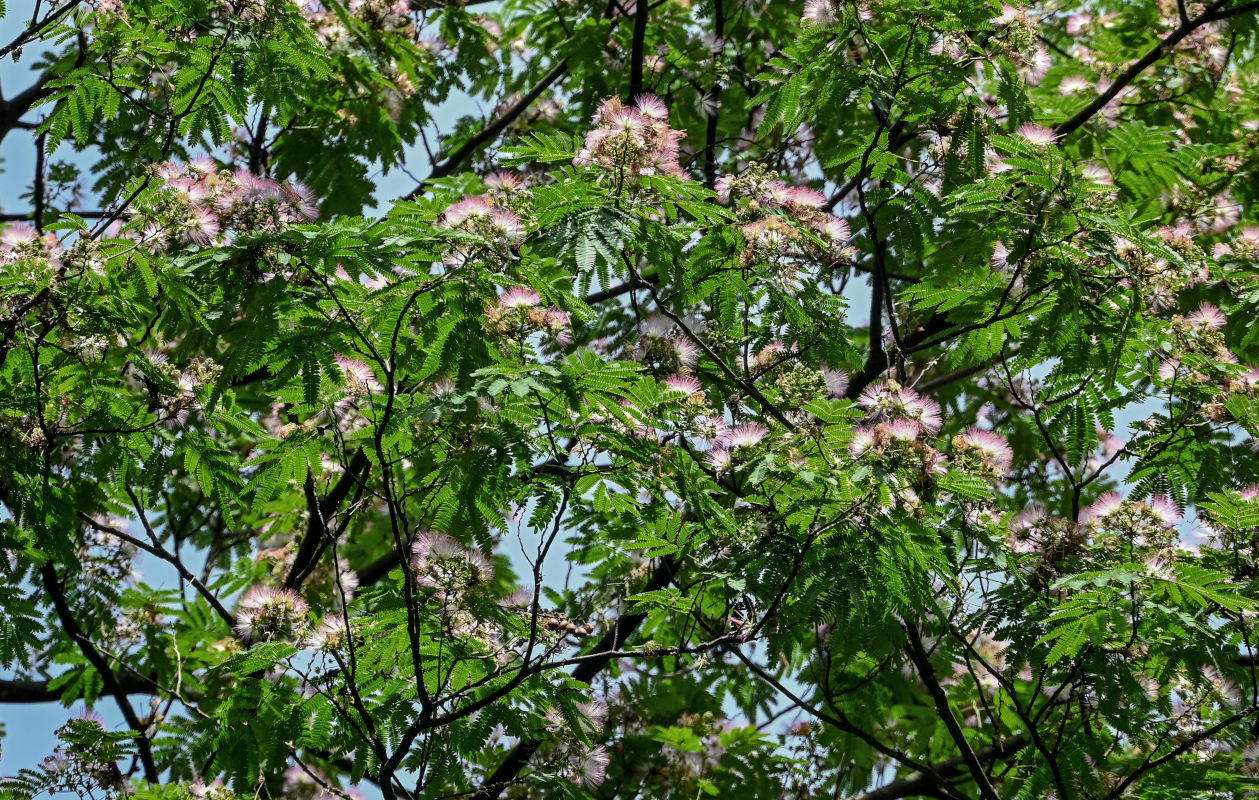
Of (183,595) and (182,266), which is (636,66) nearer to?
(182,266)

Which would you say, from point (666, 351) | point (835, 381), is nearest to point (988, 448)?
point (835, 381)

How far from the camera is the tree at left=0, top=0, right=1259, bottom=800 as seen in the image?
397 cm

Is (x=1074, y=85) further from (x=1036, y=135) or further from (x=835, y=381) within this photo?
(x=835, y=381)

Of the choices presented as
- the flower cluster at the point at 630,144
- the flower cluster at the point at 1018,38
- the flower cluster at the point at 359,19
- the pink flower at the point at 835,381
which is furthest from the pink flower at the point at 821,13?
the flower cluster at the point at 359,19

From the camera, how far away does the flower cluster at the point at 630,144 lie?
13.3 feet

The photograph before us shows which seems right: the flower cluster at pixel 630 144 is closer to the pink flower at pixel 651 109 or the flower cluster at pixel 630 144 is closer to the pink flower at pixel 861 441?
the pink flower at pixel 651 109

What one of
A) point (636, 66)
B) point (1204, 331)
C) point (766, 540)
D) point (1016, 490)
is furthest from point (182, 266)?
point (1016, 490)

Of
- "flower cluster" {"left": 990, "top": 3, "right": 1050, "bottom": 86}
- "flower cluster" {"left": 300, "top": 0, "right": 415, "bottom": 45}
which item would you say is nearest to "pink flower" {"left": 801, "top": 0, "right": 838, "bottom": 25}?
"flower cluster" {"left": 990, "top": 3, "right": 1050, "bottom": 86}

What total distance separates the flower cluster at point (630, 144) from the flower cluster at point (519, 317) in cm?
63

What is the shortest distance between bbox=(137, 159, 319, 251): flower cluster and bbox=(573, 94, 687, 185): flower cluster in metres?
1.12

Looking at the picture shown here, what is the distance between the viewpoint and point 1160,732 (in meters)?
4.61

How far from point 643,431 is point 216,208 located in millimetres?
1774

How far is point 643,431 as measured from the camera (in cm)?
413

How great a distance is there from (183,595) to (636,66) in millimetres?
3934
